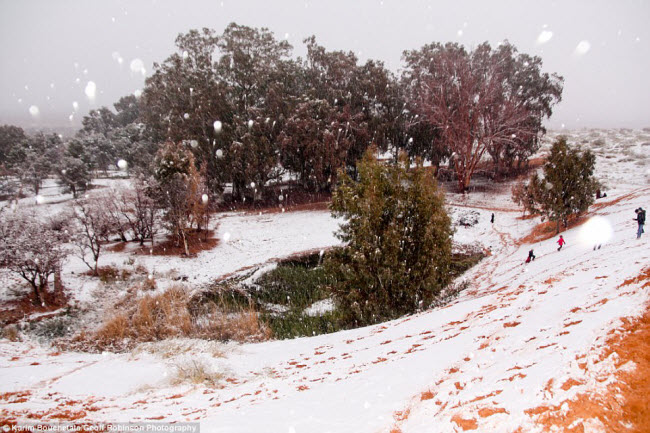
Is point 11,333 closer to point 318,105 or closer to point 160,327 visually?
point 160,327

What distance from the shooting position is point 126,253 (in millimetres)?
19188

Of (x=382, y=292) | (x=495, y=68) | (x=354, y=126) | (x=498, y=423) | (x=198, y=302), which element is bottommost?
(x=198, y=302)

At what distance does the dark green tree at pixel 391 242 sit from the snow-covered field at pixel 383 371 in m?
1.92

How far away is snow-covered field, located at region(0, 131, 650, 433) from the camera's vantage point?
2.76 m

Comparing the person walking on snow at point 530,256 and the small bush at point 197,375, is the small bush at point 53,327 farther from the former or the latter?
the person walking on snow at point 530,256

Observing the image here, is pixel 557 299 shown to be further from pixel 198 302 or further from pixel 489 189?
pixel 489 189

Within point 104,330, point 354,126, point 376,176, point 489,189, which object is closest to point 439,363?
point 376,176

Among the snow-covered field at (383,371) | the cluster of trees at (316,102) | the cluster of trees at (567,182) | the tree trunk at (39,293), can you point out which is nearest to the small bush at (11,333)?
the snow-covered field at (383,371)

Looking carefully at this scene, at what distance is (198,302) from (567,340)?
14811 millimetres

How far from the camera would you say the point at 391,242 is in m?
9.59

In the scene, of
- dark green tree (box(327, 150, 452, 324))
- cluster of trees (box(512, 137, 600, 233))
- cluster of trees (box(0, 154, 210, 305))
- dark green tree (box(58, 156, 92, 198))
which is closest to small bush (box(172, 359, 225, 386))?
dark green tree (box(327, 150, 452, 324))

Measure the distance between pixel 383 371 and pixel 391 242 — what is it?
17.6 feet

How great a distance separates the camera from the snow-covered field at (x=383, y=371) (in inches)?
109

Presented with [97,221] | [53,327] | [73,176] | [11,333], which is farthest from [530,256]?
[73,176]
